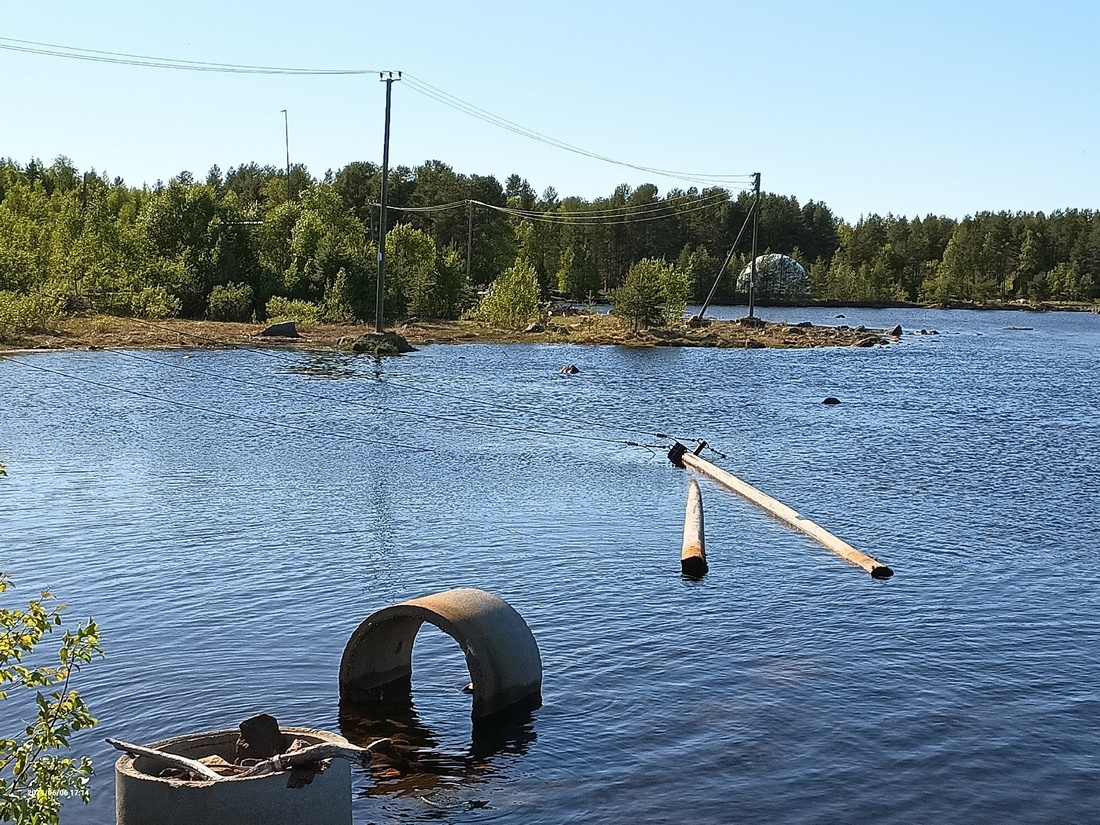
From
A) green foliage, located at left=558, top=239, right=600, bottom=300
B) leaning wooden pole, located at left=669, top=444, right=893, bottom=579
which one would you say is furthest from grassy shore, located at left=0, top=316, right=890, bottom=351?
green foliage, located at left=558, top=239, right=600, bottom=300

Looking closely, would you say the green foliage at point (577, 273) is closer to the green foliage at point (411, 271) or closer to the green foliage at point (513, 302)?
the green foliage at point (411, 271)

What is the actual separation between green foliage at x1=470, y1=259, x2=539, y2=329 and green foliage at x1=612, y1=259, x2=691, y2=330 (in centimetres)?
702

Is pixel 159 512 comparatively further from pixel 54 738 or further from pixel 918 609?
pixel 54 738

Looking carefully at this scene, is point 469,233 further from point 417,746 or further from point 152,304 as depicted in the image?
point 417,746

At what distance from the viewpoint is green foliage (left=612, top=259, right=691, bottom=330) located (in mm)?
96438

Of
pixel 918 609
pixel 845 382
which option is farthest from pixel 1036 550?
pixel 845 382

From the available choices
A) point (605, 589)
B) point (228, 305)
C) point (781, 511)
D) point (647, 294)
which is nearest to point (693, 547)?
point (605, 589)

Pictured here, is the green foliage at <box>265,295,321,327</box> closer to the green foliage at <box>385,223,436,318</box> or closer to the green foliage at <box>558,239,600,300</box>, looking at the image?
the green foliage at <box>385,223,436,318</box>

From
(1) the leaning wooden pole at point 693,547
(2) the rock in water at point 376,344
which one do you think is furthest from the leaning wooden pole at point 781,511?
(2) the rock in water at point 376,344

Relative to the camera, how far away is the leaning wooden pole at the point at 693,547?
78.1ft

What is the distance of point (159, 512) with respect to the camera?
27.8m

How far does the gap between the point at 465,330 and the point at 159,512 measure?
6720cm

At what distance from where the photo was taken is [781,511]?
2936 centimetres

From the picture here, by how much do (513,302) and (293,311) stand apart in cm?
1864
